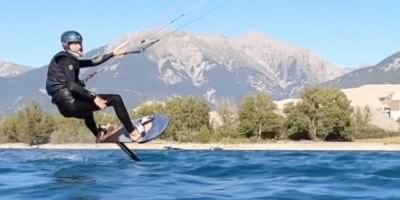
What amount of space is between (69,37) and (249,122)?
10206 cm

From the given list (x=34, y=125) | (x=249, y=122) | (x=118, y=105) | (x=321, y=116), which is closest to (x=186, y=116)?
(x=249, y=122)

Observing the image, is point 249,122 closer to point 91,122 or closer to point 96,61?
point 91,122

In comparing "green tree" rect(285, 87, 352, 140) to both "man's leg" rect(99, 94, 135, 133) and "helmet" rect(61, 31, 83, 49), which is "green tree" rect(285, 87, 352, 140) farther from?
"helmet" rect(61, 31, 83, 49)

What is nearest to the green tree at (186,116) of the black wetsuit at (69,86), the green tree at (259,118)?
the green tree at (259,118)

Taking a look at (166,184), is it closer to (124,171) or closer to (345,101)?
(124,171)

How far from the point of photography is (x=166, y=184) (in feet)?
30.4

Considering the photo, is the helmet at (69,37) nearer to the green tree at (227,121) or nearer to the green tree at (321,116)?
the green tree at (321,116)

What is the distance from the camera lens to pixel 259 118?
366ft

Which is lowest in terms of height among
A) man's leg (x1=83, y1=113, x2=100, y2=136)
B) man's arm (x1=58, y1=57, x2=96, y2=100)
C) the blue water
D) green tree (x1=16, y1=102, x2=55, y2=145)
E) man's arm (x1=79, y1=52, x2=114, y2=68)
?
the blue water

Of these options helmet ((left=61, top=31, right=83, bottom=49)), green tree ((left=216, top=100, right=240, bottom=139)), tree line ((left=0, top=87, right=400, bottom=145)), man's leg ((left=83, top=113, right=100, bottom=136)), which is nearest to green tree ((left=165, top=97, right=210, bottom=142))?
tree line ((left=0, top=87, right=400, bottom=145))

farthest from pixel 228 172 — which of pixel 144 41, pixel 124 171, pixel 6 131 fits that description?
pixel 6 131

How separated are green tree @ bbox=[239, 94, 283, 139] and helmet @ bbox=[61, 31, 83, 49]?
328ft

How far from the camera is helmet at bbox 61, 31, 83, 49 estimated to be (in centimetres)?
1160

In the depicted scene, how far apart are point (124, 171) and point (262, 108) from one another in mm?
102067
